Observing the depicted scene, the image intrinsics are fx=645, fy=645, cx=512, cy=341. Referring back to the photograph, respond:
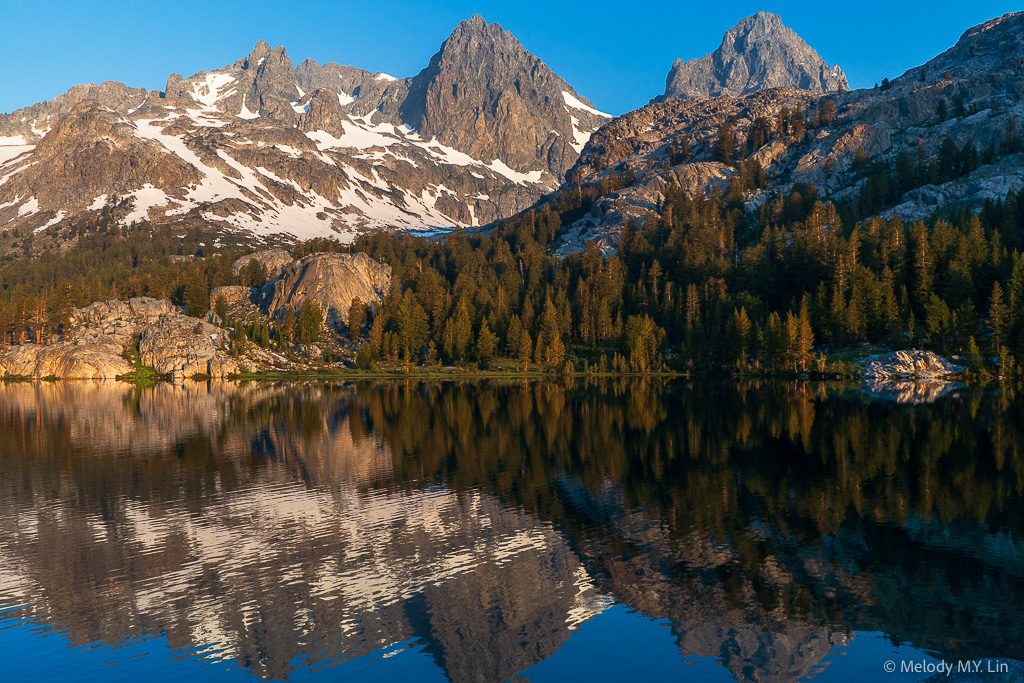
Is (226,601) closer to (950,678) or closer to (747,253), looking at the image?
(950,678)

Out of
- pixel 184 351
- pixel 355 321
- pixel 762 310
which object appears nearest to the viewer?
pixel 762 310

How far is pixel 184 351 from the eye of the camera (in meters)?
165

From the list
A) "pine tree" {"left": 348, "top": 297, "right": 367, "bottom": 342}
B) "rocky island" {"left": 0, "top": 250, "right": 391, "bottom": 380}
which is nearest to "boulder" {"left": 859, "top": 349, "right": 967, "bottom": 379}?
"pine tree" {"left": 348, "top": 297, "right": 367, "bottom": 342}

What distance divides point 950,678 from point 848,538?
40.5 feet

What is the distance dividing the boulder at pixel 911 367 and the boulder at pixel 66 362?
17210 centimetres

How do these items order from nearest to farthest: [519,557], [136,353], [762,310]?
1. [519,557]
2. [762,310]
3. [136,353]

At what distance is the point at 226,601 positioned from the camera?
2336 centimetres

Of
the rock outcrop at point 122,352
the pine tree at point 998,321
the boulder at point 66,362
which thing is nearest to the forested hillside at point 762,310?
the pine tree at point 998,321

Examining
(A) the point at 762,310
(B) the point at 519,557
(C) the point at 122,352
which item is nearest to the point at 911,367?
(A) the point at 762,310

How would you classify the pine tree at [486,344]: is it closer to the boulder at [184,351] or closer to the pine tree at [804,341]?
the boulder at [184,351]

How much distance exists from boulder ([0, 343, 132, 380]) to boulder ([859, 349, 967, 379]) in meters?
172

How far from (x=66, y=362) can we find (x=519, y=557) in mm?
174636

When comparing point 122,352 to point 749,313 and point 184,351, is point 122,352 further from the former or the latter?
point 749,313

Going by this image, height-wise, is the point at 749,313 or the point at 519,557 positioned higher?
the point at 749,313
